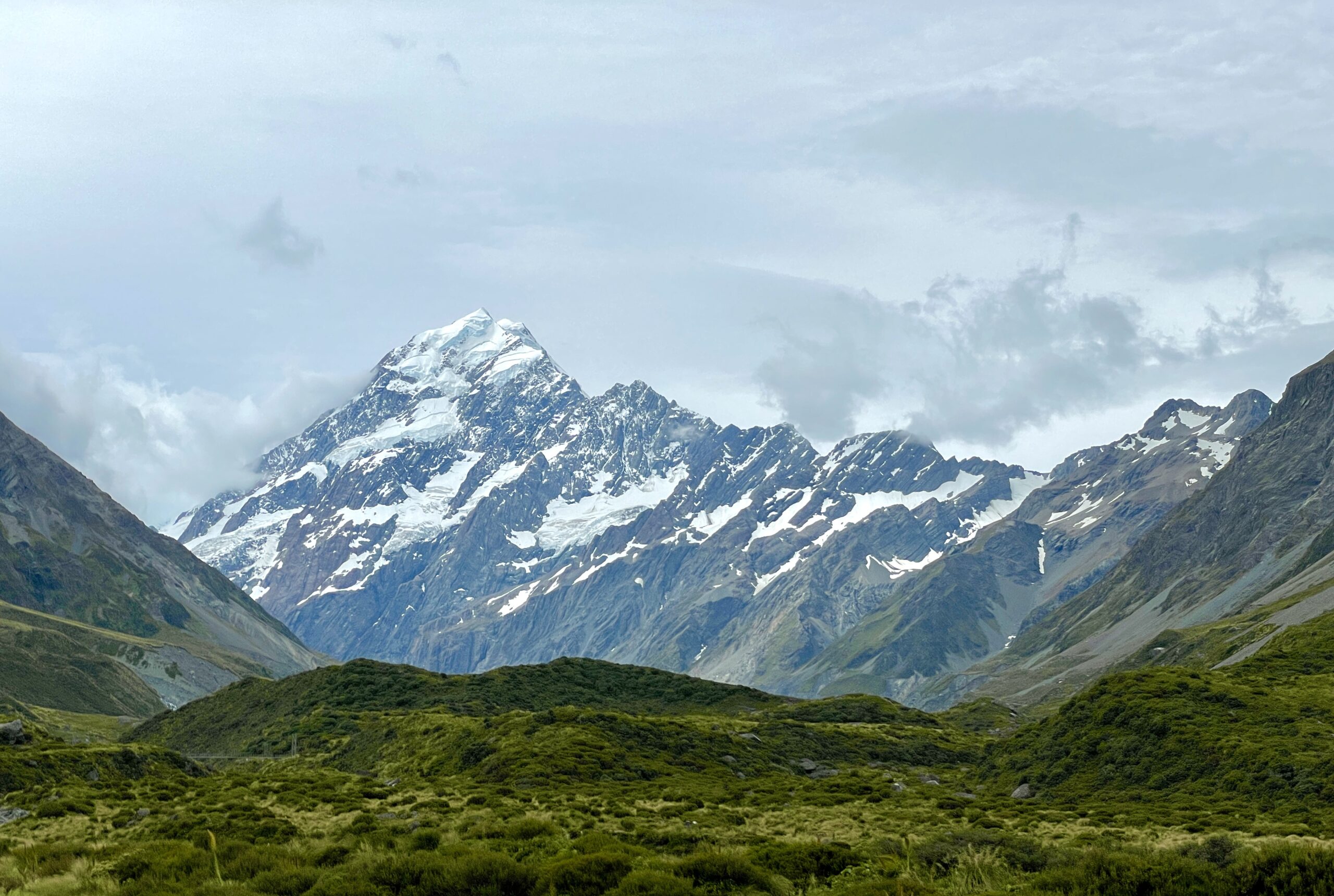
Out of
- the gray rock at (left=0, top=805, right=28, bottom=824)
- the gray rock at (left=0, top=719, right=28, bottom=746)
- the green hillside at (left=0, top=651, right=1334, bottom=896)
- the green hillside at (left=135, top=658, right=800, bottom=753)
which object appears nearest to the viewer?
the green hillside at (left=0, top=651, right=1334, bottom=896)

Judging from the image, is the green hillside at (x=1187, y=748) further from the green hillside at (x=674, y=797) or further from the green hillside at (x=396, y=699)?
the green hillside at (x=396, y=699)

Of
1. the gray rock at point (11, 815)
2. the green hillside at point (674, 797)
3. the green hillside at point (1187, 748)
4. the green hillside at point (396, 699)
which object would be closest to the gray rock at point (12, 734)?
the green hillside at point (674, 797)

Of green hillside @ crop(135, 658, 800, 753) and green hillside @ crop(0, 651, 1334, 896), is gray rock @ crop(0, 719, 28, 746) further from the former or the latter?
green hillside @ crop(135, 658, 800, 753)

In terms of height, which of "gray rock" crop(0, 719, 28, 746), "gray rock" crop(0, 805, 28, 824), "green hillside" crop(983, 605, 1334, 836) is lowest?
"green hillside" crop(983, 605, 1334, 836)

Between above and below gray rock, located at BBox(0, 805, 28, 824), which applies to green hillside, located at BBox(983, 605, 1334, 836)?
below

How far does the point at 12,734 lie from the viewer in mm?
78312

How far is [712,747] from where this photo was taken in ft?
355

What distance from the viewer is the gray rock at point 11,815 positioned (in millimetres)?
50281

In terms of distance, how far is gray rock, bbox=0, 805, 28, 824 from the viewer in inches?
1980

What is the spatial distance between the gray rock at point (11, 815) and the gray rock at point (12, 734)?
2862 cm

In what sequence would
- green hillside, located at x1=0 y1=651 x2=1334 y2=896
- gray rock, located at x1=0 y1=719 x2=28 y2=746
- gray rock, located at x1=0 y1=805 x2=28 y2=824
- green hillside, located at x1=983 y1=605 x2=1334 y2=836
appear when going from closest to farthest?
green hillside, located at x1=0 y1=651 x2=1334 y2=896, gray rock, located at x1=0 y1=805 x2=28 y2=824, green hillside, located at x1=983 y1=605 x2=1334 y2=836, gray rock, located at x1=0 y1=719 x2=28 y2=746

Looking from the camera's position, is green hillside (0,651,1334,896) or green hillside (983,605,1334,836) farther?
green hillside (983,605,1334,836)

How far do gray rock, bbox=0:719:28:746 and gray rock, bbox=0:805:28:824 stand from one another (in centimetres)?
2862

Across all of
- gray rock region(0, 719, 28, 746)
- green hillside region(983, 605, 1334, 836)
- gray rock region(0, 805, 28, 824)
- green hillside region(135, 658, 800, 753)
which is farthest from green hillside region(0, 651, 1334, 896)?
gray rock region(0, 719, 28, 746)
